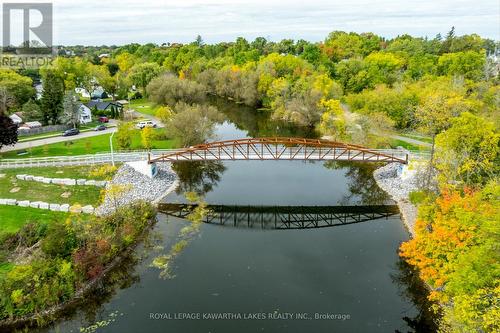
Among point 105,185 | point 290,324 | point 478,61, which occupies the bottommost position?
point 290,324

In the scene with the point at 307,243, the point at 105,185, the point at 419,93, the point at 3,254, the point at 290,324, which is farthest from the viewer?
the point at 419,93

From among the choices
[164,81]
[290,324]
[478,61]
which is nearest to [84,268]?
[290,324]

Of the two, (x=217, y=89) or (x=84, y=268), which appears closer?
(x=84, y=268)

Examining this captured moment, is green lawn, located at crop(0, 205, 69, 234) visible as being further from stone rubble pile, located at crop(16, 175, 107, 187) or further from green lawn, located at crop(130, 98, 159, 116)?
green lawn, located at crop(130, 98, 159, 116)

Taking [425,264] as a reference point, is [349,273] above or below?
below

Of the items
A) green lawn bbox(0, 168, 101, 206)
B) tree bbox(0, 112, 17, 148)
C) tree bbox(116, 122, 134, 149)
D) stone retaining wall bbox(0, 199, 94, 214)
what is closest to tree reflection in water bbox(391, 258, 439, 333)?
A: stone retaining wall bbox(0, 199, 94, 214)

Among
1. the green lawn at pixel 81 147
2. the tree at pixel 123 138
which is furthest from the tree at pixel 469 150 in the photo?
the tree at pixel 123 138

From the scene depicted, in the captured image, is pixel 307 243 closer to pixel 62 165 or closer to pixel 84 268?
pixel 84 268

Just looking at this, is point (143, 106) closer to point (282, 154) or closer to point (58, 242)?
point (282, 154)
